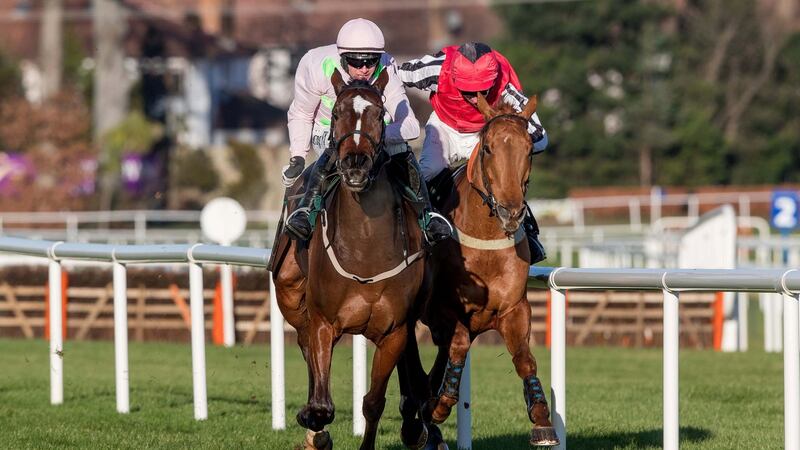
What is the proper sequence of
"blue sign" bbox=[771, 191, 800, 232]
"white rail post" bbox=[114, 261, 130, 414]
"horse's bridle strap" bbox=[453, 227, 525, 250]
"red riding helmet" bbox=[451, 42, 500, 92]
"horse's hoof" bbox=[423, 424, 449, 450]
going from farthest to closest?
"blue sign" bbox=[771, 191, 800, 232] → "white rail post" bbox=[114, 261, 130, 414] → "horse's hoof" bbox=[423, 424, 449, 450] → "red riding helmet" bbox=[451, 42, 500, 92] → "horse's bridle strap" bbox=[453, 227, 525, 250]

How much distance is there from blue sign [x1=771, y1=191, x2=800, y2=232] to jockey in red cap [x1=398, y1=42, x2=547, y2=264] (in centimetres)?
1463

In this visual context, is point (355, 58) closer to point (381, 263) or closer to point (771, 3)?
point (381, 263)

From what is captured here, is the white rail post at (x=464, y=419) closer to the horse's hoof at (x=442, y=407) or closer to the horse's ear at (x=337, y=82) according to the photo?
the horse's hoof at (x=442, y=407)

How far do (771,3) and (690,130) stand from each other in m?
10.5

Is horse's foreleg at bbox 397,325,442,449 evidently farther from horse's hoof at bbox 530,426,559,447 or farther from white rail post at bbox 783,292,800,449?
white rail post at bbox 783,292,800,449

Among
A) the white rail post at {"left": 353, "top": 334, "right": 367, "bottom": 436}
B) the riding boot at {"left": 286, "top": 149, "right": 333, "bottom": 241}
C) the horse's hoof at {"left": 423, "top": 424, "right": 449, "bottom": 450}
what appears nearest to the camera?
the riding boot at {"left": 286, "top": 149, "right": 333, "bottom": 241}

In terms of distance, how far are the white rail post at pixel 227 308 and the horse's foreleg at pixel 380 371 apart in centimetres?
823

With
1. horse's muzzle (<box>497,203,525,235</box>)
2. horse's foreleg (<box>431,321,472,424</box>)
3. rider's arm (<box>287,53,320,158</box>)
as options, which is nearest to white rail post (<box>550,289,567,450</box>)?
horse's foreleg (<box>431,321,472,424</box>)

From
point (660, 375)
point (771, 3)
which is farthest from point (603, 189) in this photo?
point (660, 375)

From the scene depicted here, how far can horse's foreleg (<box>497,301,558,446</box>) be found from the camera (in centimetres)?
659

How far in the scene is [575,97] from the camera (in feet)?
155

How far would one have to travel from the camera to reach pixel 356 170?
604cm

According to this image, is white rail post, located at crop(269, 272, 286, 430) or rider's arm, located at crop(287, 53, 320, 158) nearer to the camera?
rider's arm, located at crop(287, 53, 320, 158)

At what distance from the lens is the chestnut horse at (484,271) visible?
6766 mm
